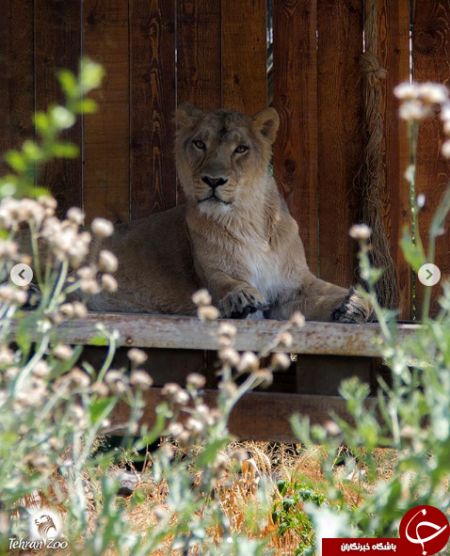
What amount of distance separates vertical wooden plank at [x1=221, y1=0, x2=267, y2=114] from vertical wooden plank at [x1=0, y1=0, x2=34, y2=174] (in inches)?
42.6

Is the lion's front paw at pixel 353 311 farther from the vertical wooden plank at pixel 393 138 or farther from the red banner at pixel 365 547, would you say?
the red banner at pixel 365 547

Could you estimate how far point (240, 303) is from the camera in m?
3.94

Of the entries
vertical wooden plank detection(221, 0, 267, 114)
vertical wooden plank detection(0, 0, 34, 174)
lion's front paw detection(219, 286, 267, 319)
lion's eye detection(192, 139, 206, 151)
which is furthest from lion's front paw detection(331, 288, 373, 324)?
vertical wooden plank detection(0, 0, 34, 174)

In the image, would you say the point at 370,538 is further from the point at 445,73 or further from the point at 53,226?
the point at 445,73

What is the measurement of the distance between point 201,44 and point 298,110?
64 centimetres

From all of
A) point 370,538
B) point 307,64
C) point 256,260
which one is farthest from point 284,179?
point 370,538

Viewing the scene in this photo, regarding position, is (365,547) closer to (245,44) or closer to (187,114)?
(187,114)

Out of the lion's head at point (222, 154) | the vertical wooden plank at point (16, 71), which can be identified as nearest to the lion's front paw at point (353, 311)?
the lion's head at point (222, 154)

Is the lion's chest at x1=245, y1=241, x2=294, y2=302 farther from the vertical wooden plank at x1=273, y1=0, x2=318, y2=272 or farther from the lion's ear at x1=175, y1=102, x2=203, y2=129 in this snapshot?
the vertical wooden plank at x1=273, y1=0, x2=318, y2=272

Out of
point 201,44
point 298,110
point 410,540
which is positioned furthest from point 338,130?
point 410,540

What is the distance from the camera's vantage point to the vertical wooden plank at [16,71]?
5422 mm

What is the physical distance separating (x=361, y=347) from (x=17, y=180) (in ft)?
6.32

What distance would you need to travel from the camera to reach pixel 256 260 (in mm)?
4551

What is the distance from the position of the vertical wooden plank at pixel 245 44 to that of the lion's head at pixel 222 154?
66 cm
